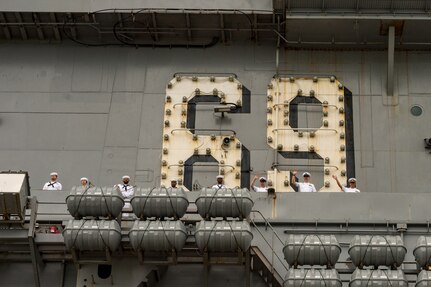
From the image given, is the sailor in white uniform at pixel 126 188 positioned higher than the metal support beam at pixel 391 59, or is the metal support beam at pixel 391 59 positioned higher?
the metal support beam at pixel 391 59

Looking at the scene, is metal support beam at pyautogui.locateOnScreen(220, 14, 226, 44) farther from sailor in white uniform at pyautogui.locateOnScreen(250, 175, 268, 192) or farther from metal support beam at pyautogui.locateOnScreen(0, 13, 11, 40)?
metal support beam at pyautogui.locateOnScreen(0, 13, 11, 40)

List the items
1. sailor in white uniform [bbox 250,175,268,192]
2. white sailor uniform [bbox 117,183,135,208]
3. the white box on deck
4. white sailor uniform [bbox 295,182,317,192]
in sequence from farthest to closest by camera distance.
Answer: white sailor uniform [bbox 295,182,317,192]
sailor in white uniform [bbox 250,175,268,192]
white sailor uniform [bbox 117,183,135,208]
the white box on deck

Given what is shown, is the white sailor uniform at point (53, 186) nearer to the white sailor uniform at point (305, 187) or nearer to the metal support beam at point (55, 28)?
the metal support beam at point (55, 28)

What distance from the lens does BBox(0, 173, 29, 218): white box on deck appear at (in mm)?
16719

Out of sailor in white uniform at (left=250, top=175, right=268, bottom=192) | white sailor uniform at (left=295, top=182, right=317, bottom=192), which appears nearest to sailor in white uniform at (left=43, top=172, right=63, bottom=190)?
sailor in white uniform at (left=250, top=175, right=268, bottom=192)

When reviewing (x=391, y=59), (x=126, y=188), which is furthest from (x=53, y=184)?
(x=391, y=59)

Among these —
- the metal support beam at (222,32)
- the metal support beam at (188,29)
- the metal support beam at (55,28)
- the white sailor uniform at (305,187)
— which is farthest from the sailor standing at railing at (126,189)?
the metal support beam at (55,28)

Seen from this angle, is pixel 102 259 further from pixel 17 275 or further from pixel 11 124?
pixel 11 124

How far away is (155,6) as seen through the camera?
21203 millimetres

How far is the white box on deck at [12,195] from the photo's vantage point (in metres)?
16.7

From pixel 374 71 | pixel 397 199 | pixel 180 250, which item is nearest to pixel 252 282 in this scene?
pixel 180 250

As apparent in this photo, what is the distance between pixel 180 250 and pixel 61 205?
8.83 feet

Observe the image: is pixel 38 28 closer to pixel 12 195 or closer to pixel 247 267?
pixel 12 195

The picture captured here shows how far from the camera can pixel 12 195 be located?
16.7 m
